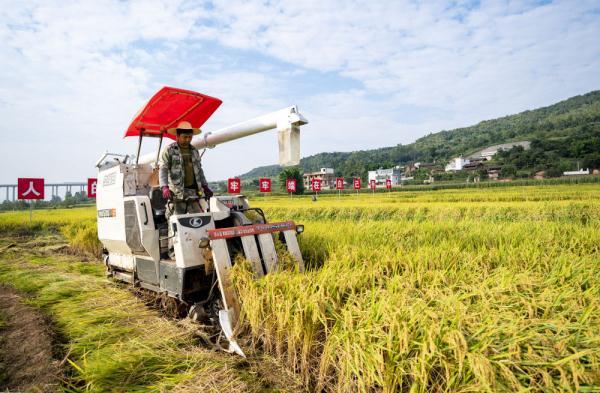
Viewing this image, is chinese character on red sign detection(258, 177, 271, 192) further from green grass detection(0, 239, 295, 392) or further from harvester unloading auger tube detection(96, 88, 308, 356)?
green grass detection(0, 239, 295, 392)

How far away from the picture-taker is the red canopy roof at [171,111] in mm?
4145

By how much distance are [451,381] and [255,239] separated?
2.53 meters

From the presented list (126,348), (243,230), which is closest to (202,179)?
(243,230)

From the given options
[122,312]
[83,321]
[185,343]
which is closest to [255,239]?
[185,343]

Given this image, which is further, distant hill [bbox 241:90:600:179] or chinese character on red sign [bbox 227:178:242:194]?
distant hill [bbox 241:90:600:179]

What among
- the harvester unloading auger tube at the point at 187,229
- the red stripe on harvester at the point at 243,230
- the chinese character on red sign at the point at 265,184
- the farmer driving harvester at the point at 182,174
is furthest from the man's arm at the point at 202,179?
the chinese character on red sign at the point at 265,184

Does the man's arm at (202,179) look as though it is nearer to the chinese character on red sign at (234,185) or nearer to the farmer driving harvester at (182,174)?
the farmer driving harvester at (182,174)

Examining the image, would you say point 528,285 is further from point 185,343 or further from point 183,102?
point 183,102

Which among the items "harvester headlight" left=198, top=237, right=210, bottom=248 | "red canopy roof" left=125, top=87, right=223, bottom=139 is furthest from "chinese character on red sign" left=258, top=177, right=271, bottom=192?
"harvester headlight" left=198, top=237, right=210, bottom=248

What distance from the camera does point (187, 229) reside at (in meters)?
3.63

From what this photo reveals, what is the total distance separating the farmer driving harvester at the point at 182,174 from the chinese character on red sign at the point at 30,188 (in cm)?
1322

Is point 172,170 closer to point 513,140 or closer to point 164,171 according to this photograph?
point 164,171

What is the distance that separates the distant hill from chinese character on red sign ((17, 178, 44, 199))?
76.2m

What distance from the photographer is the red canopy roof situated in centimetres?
414
